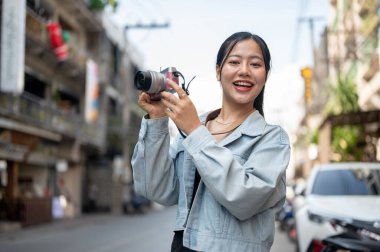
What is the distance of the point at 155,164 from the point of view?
78.4 inches

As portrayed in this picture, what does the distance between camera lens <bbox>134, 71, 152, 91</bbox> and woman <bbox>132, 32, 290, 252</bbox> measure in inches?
2.4

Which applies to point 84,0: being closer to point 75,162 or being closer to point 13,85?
point 75,162

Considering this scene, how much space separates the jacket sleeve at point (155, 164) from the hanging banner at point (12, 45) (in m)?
15.9

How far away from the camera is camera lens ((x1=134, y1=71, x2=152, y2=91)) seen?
1812 mm

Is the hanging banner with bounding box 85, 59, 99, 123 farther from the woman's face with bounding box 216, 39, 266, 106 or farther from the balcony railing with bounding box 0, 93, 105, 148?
the woman's face with bounding box 216, 39, 266, 106

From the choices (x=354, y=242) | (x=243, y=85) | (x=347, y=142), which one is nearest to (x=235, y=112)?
(x=243, y=85)

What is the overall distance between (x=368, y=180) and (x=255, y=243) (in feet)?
19.1

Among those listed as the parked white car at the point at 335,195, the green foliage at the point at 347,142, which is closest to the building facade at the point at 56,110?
the green foliage at the point at 347,142

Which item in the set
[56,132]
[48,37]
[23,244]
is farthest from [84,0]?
[23,244]

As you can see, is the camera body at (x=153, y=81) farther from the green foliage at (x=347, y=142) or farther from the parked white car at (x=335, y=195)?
the green foliage at (x=347, y=142)

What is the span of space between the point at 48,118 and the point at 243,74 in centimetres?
2171

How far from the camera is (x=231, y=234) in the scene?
69.4 inches

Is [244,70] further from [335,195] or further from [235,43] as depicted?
[335,195]

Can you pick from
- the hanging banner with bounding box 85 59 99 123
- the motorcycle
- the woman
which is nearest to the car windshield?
the motorcycle
